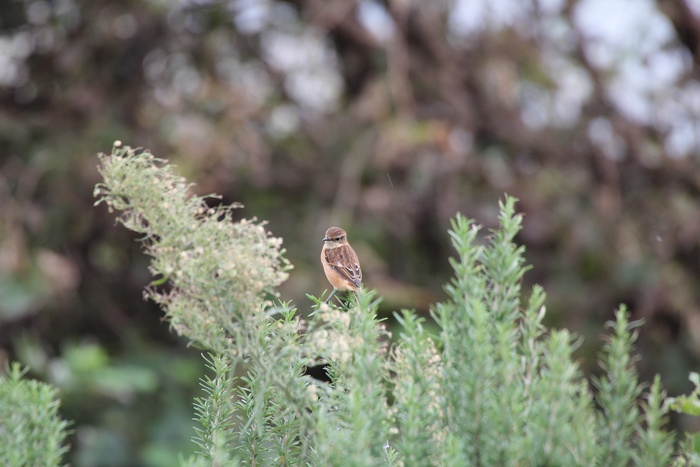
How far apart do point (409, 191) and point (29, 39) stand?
2.82m

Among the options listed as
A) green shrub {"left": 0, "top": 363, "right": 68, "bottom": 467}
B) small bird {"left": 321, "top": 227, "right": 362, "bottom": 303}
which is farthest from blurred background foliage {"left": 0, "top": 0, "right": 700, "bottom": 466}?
green shrub {"left": 0, "top": 363, "right": 68, "bottom": 467}

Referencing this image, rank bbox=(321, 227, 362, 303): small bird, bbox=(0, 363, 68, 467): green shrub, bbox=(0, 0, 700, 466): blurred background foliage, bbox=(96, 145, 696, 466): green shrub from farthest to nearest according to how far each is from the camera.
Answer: bbox=(0, 0, 700, 466): blurred background foliage < bbox=(321, 227, 362, 303): small bird < bbox=(0, 363, 68, 467): green shrub < bbox=(96, 145, 696, 466): green shrub

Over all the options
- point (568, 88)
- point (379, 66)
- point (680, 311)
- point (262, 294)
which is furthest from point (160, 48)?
point (262, 294)

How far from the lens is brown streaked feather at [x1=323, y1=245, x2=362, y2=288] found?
6.05 ft

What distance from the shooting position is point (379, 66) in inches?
229

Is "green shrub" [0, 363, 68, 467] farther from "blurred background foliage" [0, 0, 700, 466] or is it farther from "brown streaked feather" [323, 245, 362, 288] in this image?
"blurred background foliage" [0, 0, 700, 466]

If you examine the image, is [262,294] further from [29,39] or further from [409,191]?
[29,39]

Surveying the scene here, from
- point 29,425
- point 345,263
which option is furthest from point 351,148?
point 29,425

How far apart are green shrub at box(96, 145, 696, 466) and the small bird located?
2.19 feet

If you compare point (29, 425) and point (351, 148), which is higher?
point (351, 148)

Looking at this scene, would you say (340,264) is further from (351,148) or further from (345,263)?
(351,148)

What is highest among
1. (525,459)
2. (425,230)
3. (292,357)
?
(425,230)

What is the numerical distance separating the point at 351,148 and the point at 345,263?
3.57 m

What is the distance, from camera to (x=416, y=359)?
1022 mm
